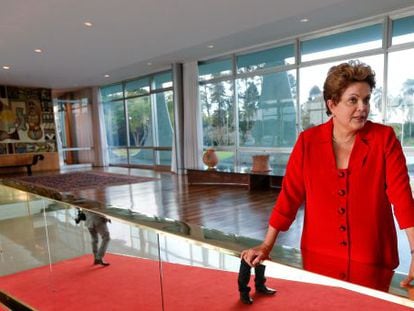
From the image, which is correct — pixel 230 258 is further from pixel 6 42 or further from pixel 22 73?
pixel 22 73

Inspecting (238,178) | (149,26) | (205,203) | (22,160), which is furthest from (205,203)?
(22,160)

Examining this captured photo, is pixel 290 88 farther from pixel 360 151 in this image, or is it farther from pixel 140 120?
pixel 360 151

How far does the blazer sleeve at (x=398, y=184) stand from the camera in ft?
3.74

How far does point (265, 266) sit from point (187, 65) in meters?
9.36

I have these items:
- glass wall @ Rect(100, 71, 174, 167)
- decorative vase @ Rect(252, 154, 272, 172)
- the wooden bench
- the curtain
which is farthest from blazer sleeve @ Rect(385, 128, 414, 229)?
the wooden bench

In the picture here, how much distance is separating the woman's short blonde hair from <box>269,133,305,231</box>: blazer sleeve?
23 cm

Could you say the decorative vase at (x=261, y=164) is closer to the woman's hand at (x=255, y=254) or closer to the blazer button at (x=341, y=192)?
the blazer button at (x=341, y=192)

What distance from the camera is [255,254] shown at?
1077 millimetres

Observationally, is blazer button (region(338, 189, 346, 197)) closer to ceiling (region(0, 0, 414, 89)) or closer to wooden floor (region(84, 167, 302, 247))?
wooden floor (region(84, 167, 302, 247))

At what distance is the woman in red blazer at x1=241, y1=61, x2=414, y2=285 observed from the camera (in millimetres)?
1193

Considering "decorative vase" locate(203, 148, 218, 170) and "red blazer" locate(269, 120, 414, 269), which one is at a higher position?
"red blazer" locate(269, 120, 414, 269)

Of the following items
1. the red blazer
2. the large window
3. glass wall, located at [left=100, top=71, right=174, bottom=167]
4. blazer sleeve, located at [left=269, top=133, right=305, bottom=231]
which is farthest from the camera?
glass wall, located at [left=100, top=71, right=174, bottom=167]

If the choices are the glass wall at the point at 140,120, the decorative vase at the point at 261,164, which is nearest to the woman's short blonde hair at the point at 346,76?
the decorative vase at the point at 261,164

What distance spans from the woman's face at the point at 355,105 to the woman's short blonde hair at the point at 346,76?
2 centimetres
